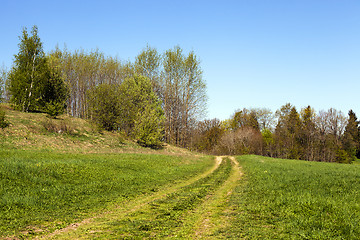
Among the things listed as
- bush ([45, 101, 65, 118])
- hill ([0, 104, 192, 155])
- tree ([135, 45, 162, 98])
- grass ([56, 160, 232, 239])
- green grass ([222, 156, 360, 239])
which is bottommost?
grass ([56, 160, 232, 239])

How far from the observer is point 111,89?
4772 cm

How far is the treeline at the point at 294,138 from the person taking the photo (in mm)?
75688

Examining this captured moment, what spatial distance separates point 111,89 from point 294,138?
6468 cm

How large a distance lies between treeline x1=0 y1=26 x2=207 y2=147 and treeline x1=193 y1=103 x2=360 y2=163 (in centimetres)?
2246

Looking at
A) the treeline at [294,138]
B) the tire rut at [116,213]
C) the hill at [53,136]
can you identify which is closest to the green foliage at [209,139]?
the treeline at [294,138]

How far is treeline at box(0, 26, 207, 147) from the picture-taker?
4088 cm

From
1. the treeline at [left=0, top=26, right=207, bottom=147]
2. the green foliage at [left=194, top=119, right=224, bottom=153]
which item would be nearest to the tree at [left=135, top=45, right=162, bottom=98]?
the treeline at [left=0, top=26, right=207, bottom=147]

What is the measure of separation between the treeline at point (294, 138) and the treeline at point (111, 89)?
22.5 metres

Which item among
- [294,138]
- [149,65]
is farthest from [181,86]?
[294,138]

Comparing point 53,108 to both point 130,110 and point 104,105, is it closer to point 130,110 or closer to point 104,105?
point 104,105

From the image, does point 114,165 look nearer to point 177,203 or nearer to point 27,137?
point 177,203

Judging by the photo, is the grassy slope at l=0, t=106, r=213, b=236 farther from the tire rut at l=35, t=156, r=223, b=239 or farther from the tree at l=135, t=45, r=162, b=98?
the tree at l=135, t=45, r=162, b=98

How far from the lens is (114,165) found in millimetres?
20297

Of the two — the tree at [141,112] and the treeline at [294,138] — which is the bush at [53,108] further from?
the treeline at [294,138]
